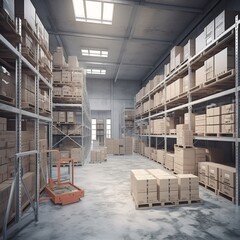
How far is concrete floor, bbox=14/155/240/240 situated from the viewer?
3.14 meters

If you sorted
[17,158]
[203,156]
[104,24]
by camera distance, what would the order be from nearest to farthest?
[17,158] → [203,156] → [104,24]

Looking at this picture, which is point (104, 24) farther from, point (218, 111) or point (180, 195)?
point (180, 195)

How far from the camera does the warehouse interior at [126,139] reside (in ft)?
11.3

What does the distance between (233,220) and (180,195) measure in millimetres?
1150

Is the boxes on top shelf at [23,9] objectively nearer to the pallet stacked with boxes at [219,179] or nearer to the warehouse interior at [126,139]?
the warehouse interior at [126,139]

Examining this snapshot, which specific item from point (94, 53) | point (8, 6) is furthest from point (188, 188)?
point (94, 53)

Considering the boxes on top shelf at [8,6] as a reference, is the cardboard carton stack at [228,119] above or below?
below

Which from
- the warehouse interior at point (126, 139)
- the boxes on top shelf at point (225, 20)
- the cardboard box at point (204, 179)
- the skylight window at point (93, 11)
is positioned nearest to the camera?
the warehouse interior at point (126, 139)

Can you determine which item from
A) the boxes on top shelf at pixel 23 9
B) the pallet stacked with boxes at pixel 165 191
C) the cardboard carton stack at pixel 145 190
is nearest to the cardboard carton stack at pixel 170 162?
the pallet stacked with boxes at pixel 165 191

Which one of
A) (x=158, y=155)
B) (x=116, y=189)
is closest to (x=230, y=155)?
(x=158, y=155)

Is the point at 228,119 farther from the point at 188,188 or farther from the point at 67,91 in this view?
the point at 67,91

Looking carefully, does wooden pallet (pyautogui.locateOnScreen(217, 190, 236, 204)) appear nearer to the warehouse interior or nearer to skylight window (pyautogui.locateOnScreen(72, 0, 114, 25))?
the warehouse interior

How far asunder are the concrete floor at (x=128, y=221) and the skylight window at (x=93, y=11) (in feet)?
26.4

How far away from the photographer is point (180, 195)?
4.57m
